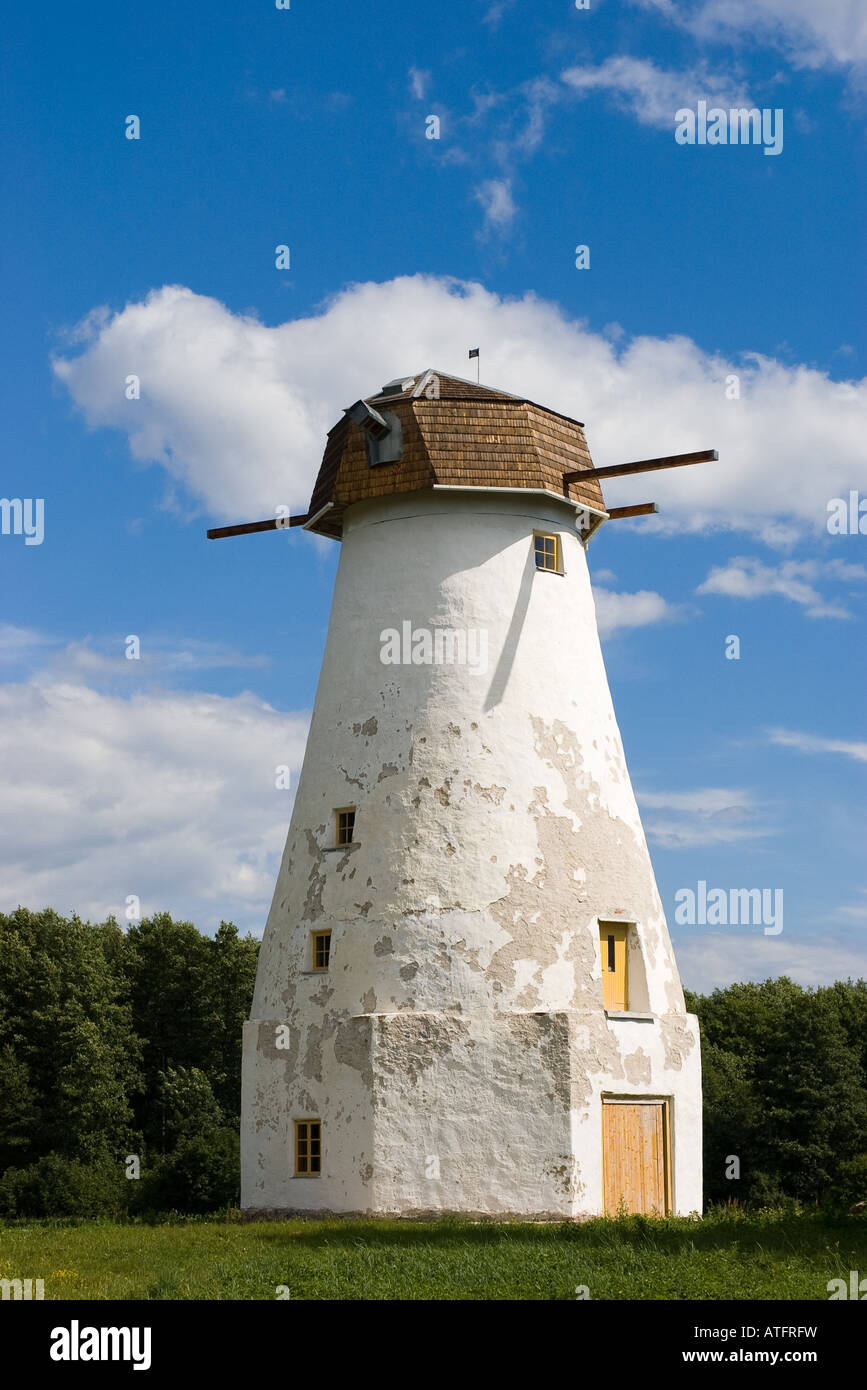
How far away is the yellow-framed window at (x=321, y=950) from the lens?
2698 centimetres

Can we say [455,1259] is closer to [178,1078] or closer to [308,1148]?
[308,1148]

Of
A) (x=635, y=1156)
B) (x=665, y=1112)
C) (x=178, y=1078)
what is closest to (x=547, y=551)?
(x=665, y=1112)

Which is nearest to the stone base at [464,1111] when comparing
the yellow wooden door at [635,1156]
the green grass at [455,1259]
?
the yellow wooden door at [635,1156]

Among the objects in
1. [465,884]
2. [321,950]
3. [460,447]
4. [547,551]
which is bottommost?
[321,950]

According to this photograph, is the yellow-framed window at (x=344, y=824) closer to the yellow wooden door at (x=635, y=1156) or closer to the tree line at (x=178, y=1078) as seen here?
the yellow wooden door at (x=635, y=1156)

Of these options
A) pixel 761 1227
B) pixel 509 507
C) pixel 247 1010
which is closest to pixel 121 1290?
pixel 761 1227

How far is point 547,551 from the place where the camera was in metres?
28.9

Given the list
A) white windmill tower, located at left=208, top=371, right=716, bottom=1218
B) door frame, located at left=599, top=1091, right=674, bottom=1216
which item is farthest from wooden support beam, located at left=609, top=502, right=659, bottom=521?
door frame, located at left=599, top=1091, right=674, bottom=1216

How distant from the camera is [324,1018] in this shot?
26125mm

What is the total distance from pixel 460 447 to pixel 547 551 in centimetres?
283

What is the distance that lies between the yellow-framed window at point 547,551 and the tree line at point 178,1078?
22.0 meters

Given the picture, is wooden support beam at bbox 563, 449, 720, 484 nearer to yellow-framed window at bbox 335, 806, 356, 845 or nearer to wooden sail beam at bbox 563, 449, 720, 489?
wooden sail beam at bbox 563, 449, 720, 489

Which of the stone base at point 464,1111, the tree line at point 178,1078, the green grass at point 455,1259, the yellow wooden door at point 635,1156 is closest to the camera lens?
the green grass at point 455,1259

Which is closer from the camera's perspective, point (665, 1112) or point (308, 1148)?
point (308, 1148)
